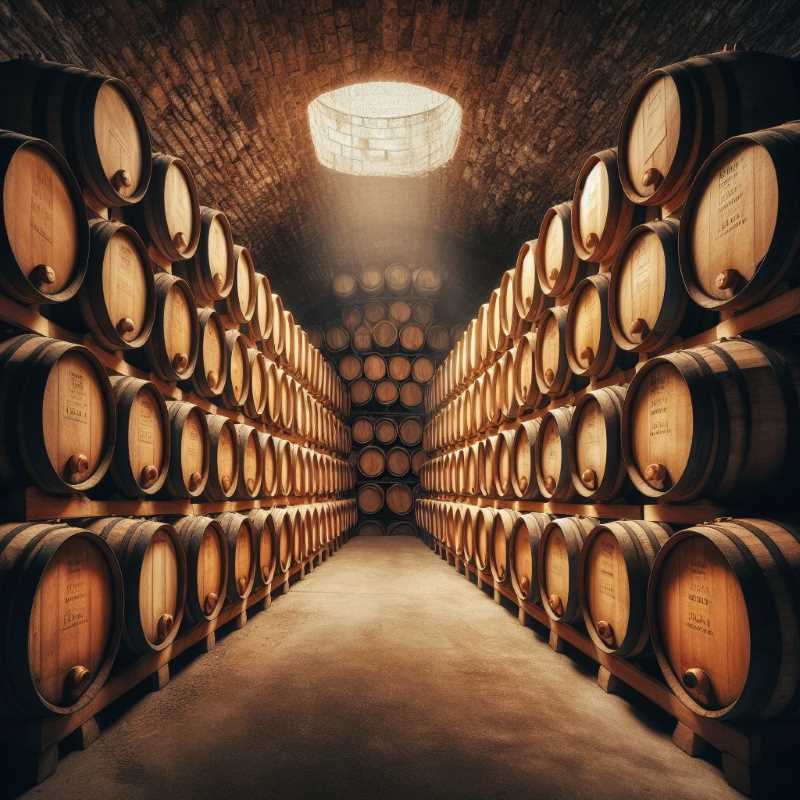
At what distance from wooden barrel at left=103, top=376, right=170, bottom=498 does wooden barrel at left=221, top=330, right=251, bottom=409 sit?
3.99 feet

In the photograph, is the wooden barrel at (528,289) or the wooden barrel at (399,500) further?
the wooden barrel at (399,500)

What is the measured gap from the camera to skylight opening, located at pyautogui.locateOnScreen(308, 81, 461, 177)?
9.41 meters

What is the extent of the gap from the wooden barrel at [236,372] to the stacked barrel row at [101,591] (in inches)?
37.3

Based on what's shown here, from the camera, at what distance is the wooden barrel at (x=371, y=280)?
1260 centimetres

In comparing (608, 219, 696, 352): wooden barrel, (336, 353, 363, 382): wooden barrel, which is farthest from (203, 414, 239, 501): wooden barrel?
(336, 353, 363, 382): wooden barrel

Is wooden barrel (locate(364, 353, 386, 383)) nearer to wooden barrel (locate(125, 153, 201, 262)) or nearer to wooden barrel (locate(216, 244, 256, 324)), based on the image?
wooden barrel (locate(216, 244, 256, 324))

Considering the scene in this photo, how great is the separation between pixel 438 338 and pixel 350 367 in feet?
6.77

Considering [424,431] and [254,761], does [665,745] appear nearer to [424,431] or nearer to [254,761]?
[254,761]

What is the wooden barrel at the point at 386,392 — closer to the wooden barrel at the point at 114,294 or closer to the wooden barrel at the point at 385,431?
the wooden barrel at the point at 385,431

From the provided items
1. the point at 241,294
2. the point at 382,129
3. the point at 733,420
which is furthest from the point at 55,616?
the point at 382,129

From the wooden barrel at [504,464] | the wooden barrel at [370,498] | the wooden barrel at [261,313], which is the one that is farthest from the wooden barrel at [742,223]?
the wooden barrel at [370,498]

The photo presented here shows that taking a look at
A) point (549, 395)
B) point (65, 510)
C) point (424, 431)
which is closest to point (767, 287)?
point (549, 395)

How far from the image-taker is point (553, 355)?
4141 mm

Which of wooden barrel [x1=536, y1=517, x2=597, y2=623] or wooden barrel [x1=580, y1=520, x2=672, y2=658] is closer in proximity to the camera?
wooden barrel [x1=580, y1=520, x2=672, y2=658]
